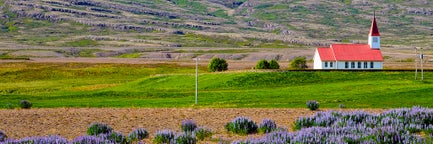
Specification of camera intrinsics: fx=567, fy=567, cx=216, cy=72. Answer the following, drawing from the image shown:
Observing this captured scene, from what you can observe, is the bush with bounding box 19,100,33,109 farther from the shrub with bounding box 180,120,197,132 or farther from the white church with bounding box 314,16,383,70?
the white church with bounding box 314,16,383,70

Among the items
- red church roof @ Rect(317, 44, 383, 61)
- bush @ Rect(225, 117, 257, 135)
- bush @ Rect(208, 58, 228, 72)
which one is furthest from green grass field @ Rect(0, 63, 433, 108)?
red church roof @ Rect(317, 44, 383, 61)

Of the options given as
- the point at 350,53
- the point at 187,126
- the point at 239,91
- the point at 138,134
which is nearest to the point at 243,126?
the point at 187,126

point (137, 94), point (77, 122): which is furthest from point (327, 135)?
point (137, 94)

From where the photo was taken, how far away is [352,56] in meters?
86.9

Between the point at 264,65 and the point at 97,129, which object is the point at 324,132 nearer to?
the point at 97,129

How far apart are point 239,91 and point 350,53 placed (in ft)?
120

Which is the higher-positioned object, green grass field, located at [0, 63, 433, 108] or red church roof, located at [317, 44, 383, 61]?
red church roof, located at [317, 44, 383, 61]

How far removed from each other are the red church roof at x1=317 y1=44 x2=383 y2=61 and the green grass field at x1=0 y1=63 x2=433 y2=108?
19614mm

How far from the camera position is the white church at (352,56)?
85.9 metres

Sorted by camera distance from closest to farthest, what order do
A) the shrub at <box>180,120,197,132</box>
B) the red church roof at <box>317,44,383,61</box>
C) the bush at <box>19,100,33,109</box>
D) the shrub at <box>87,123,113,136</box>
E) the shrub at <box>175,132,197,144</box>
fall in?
the shrub at <box>175,132,197,144</box> → the shrub at <box>87,123,113,136</box> → the shrub at <box>180,120,197,132</box> → the bush at <box>19,100,33,109</box> → the red church roof at <box>317,44,383,61</box>

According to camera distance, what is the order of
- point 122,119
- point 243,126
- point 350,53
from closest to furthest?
point 243,126, point 122,119, point 350,53

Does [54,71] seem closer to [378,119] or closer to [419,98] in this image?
[419,98]

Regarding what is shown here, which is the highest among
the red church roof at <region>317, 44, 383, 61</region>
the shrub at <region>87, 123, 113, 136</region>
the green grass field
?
the red church roof at <region>317, 44, 383, 61</region>

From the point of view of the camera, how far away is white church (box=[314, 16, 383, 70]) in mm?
85875
